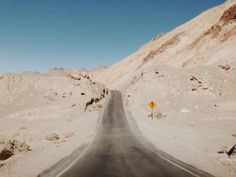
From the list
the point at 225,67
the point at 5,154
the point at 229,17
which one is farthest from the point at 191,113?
the point at 229,17

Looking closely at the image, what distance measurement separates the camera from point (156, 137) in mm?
23922

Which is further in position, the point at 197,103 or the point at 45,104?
the point at 45,104

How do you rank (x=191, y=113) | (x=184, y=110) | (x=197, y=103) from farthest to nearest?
1. (x=197, y=103)
2. (x=184, y=110)
3. (x=191, y=113)

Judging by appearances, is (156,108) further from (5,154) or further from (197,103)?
(5,154)

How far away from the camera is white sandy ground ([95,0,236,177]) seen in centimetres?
1738

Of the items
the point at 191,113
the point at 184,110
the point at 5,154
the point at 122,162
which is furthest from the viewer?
the point at 184,110

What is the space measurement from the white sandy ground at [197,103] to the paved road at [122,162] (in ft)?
4.47

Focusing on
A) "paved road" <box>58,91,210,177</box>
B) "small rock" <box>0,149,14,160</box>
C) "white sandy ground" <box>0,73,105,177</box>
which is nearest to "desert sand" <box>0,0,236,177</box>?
"white sandy ground" <box>0,73,105,177</box>

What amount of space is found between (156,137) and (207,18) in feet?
301

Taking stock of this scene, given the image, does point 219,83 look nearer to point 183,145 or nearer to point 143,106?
point 143,106

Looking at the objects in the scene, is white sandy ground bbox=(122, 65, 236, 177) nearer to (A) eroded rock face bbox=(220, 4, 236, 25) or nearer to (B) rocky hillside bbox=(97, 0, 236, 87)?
(B) rocky hillside bbox=(97, 0, 236, 87)

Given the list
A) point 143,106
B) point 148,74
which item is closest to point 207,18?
point 148,74

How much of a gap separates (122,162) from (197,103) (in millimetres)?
31154

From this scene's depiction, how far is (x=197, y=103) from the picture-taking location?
42.7 meters
